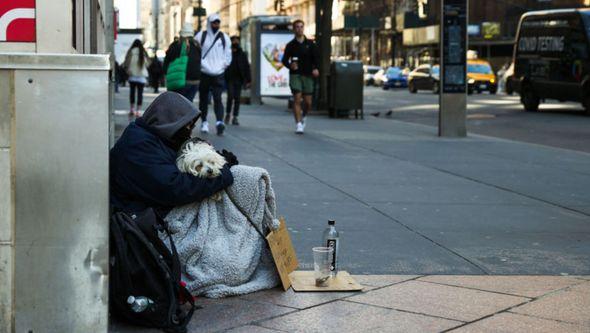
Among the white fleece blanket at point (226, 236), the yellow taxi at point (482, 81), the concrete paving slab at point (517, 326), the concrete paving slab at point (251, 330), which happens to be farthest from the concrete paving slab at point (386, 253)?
the yellow taxi at point (482, 81)

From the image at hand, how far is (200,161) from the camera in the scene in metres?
4.99

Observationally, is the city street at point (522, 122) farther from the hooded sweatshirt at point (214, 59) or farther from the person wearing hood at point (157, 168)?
the person wearing hood at point (157, 168)

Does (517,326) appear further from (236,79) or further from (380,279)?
(236,79)

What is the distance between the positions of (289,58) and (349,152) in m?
3.74

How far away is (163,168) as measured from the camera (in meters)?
4.93

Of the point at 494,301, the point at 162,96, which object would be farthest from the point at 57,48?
the point at 494,301

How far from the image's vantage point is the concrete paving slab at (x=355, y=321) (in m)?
4.61

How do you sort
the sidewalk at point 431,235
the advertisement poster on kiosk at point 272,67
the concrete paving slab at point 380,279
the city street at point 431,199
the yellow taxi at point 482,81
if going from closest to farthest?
the sidewalk at point 431,235 < the concrete paving slab at point 380,279 < the city street at point 431,199 < the advertisement poster on kiosk at point 272,67 < the yellow taxi at point 482,81

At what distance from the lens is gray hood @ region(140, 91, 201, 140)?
5.05 meters

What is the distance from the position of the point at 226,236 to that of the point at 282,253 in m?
0.34

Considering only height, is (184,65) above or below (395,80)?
above

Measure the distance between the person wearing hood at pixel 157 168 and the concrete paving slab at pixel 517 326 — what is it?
56.7 inches

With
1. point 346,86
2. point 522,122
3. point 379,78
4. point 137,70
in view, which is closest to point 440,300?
point 346,86

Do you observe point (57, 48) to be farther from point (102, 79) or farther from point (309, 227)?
point (309, 227)
